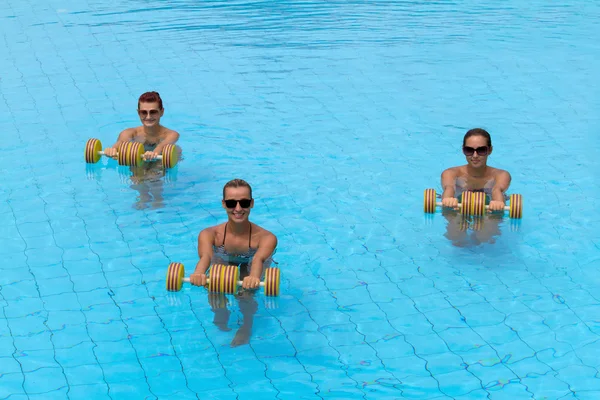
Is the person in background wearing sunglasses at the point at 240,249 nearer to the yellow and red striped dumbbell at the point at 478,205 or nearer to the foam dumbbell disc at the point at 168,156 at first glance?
the yellow and red striped dumbbell at the point at 478,205

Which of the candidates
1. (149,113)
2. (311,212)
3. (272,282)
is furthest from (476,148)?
(149,113)

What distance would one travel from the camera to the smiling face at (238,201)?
6.89m

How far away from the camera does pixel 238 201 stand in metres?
6.93

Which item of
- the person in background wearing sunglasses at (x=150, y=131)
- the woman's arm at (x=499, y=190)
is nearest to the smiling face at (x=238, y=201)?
the woman's arm at (x=499, y=190)

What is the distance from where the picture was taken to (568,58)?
14891mm

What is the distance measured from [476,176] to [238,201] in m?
2.96

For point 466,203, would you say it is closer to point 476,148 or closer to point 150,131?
point 476,148

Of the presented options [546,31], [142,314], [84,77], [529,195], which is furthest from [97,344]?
[546,31]

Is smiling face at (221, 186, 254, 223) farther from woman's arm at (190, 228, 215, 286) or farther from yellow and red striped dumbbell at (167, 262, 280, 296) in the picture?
yellow and red striped dumbbell at (167, 262, 280, 296)

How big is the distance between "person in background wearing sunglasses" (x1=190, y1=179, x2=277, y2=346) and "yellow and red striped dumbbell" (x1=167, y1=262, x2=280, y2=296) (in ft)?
0.25

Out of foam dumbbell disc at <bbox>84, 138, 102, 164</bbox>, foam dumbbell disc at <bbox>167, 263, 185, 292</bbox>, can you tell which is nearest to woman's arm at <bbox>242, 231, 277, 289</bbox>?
foam dumbbell disc at <bbox>167, 263, 185, 292</bbox>

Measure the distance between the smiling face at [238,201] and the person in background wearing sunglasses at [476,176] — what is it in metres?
2.13

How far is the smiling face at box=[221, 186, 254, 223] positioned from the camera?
6895mm

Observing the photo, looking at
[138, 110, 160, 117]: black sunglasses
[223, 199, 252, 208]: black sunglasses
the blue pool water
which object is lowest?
the blue pool water
